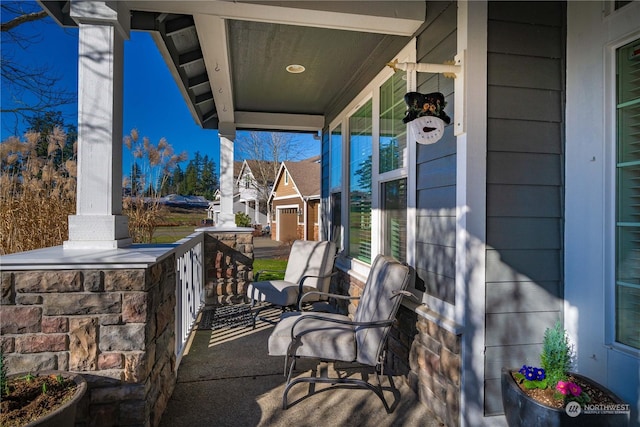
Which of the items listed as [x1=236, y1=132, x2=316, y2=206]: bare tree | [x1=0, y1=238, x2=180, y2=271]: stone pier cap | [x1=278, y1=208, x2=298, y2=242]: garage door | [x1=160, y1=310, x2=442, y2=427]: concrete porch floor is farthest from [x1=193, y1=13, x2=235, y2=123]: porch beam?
[x1=236, y1=132, x2=316, y2=206]: bare tree

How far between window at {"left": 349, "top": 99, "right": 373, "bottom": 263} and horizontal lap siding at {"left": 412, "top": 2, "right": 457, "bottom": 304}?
131 centimetres

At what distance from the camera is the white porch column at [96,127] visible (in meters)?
2.14

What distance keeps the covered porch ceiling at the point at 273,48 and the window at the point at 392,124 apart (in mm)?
246

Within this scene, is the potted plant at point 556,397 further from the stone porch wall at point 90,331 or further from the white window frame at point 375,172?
the stone porch wall at point 90,331

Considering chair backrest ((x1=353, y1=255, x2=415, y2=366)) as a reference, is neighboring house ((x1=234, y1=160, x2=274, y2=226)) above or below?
above

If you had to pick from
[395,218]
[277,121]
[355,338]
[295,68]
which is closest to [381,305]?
[355,338]

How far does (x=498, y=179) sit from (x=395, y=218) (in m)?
1.21

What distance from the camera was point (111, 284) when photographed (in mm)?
1912

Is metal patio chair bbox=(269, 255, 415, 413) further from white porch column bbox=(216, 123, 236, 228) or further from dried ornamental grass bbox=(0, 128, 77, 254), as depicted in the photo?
white porch column bbox=(216, 123, 236, 228)

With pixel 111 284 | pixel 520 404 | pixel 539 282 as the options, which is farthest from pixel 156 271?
pixel 539 282

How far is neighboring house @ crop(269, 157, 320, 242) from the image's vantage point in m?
14.8

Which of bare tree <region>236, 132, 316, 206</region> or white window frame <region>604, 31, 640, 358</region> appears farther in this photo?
bare tree <region>236, 132, 316, 206</region>

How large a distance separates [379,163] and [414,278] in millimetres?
1304

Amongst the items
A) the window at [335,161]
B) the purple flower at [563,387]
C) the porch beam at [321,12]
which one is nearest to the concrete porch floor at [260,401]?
the purple flower at [563,387]
